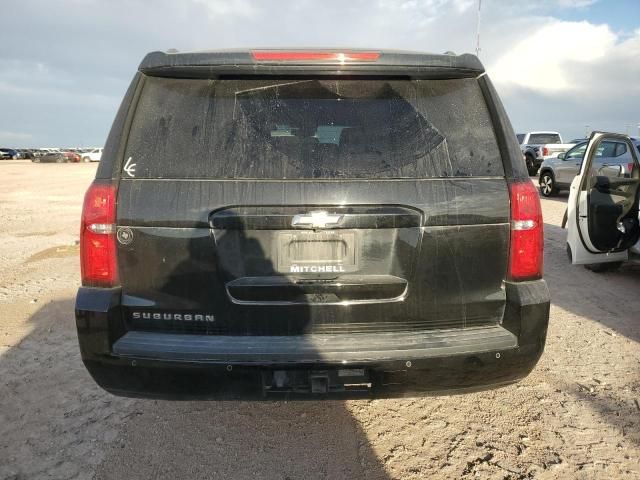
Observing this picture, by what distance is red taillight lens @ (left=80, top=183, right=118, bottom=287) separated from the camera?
2.13 m

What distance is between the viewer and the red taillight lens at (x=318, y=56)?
218cm

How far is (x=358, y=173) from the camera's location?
214 cm

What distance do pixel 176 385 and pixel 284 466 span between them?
0.78m

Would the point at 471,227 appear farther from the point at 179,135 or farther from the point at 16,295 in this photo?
the point at 16,295

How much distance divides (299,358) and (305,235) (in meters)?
0.54

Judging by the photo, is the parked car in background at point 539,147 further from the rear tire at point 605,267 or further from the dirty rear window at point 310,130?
the dirty rear window at point 310,130

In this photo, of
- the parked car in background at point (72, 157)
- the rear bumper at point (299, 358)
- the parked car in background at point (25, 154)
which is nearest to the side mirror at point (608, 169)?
the rear bumper at point (299, 358)

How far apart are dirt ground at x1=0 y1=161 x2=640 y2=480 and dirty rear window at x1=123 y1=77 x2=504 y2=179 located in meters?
1.53

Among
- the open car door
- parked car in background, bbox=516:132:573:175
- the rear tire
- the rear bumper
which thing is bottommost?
the rear tire

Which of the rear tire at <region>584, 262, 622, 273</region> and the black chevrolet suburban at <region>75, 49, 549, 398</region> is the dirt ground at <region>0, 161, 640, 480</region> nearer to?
the black chevrolet suburban at <region>75, 49, 549, 398</region>

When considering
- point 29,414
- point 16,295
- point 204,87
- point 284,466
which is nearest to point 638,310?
point 284,466

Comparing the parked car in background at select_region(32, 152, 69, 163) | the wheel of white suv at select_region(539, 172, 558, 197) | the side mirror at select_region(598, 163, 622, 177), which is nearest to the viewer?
the side mirror at select_region(598, 163, 622, 177)

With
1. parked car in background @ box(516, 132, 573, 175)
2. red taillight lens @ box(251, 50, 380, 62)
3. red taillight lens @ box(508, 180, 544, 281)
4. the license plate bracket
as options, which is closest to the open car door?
red taillight lens @ box(508, 180, 544, 281)

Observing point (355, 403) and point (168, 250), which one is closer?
point (168, 250)
